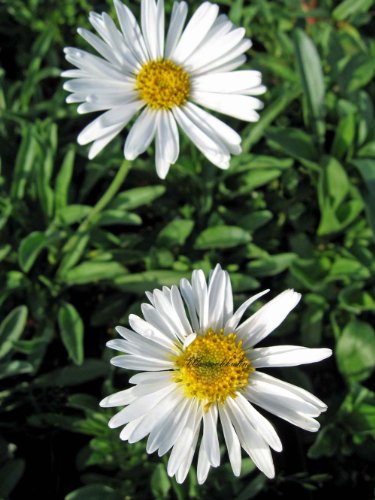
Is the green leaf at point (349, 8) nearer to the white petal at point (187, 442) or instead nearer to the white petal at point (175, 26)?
the white petal at point (175, 26)

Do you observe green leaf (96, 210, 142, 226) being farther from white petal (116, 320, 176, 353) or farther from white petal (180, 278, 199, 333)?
white petal (116, 320, 176, 353)

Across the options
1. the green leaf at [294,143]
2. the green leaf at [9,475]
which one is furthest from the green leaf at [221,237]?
the green leaf at [9,475]

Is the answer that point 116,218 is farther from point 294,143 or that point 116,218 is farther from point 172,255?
point 294,143

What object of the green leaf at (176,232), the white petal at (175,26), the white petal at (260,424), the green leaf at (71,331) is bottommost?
the white petal at (260,424)

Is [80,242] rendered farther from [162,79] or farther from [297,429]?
[297,429]

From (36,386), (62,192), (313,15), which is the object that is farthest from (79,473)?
(313,15)

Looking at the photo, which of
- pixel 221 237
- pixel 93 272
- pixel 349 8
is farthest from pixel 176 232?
pixel 349 8

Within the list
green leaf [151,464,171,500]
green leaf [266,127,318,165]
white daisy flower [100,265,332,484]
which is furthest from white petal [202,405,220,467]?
green leaf [266,127,318,165]
